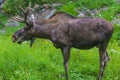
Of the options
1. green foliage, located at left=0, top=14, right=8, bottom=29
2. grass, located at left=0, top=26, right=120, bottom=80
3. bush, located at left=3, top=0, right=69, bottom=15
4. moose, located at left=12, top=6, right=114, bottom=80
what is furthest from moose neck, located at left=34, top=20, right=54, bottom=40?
bush, located at left=3, top=0, right=69, bottom=15

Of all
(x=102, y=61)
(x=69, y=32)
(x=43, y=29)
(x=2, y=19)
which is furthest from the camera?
(x=2, y=19)

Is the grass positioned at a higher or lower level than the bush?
higher

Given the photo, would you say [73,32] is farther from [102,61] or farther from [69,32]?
[102,61]

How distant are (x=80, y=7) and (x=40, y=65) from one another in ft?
23.6

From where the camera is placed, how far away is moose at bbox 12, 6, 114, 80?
445 inches

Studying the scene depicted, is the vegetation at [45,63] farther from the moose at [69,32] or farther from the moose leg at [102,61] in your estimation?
the moose at [69,32]

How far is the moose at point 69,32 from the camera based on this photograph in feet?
37.1

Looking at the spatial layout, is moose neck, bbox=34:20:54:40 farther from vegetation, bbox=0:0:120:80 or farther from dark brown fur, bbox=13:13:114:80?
vegetation, bbox=0:0:120:80

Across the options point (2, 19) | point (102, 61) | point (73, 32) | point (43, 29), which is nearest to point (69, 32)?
point (73, 32)

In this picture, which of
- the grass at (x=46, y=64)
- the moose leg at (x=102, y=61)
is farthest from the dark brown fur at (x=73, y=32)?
the grass at (x=46, y=64)

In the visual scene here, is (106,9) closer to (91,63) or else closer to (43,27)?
(91,63)

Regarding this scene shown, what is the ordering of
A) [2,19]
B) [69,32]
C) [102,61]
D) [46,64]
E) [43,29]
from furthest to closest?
[2,19], [46,64], [102,61], [43,29], [69,32]

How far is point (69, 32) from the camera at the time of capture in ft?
37.2

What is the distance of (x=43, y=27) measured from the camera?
37.7 ft
